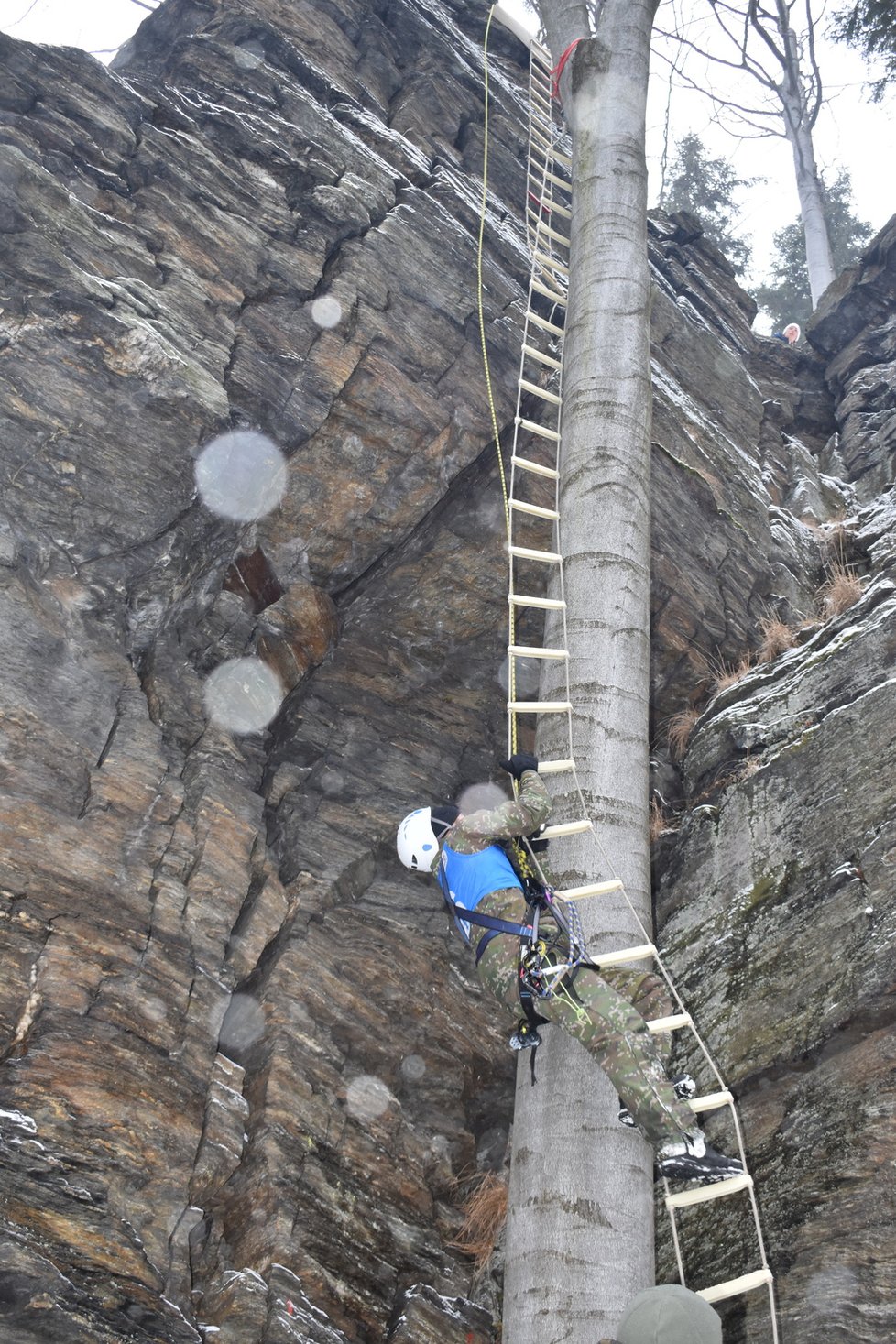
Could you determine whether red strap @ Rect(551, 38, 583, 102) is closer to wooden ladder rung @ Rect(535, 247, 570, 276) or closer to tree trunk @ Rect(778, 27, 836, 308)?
wooden ladder rung @ Rect(535, 247, 570, 276)

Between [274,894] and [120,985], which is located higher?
[274,894]

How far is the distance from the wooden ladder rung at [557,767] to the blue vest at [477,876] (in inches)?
21.0

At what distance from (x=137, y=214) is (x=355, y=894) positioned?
5466mm

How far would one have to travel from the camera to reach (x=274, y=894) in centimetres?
687

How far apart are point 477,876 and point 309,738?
9.12 ft

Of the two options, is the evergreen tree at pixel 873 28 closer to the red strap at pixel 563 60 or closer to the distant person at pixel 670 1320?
the red strap at pixel 563 60

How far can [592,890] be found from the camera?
5.29 m

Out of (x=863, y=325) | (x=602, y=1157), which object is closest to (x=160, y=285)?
(x=602, y=1157)

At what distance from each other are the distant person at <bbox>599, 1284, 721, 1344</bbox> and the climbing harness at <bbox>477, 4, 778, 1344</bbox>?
8.0 inches

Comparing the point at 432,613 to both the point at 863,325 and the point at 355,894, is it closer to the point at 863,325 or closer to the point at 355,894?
the point at 355,894

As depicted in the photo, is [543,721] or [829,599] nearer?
[543,721]

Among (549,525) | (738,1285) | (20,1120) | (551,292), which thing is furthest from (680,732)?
(20,1120)

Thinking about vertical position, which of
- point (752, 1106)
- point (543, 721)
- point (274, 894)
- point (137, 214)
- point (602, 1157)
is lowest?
point (602, 1157)

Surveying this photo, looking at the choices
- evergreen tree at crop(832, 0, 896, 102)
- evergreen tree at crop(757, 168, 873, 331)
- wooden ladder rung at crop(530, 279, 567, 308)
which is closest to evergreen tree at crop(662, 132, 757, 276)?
evergreen tree at crop(757, 168, 873, 331)
